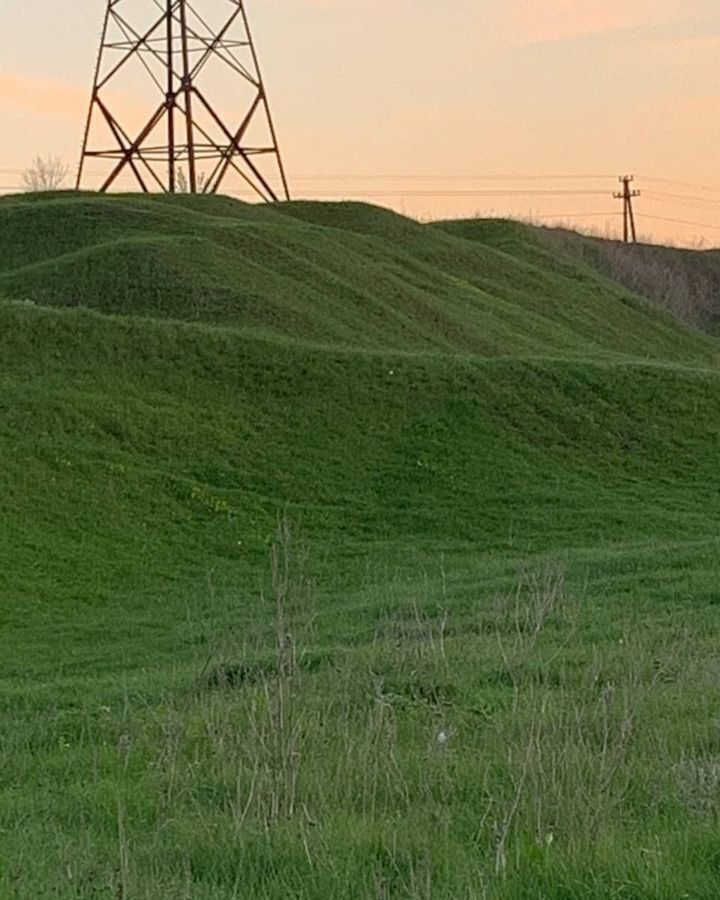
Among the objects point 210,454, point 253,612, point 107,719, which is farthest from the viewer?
point 210,454

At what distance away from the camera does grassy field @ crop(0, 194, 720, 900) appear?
213 inches

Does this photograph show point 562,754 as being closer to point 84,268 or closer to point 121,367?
point 121,367

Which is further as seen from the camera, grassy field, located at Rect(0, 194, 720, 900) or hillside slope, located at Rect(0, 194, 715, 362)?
hillside slope, located at Rect(0, 194, 715, 362)

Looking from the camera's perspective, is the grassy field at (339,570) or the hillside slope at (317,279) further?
the hillside slope at (317,279)

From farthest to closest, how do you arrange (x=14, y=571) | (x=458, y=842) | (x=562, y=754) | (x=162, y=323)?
1. (x=162, y=323)
2. (x=14, y=571)
3. (x=562, y=754)
4. (x=458, y=842)

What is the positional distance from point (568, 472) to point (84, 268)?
14514mm

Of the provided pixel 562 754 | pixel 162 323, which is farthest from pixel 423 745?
pixel 162 323

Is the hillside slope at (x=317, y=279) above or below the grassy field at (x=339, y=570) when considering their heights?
above

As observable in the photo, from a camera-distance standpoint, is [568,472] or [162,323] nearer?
[568,472]

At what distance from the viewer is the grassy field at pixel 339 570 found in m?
5.41

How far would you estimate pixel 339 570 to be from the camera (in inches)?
742

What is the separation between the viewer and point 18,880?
197 inches

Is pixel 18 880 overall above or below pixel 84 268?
below

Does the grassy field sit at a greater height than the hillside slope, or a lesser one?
lesser
